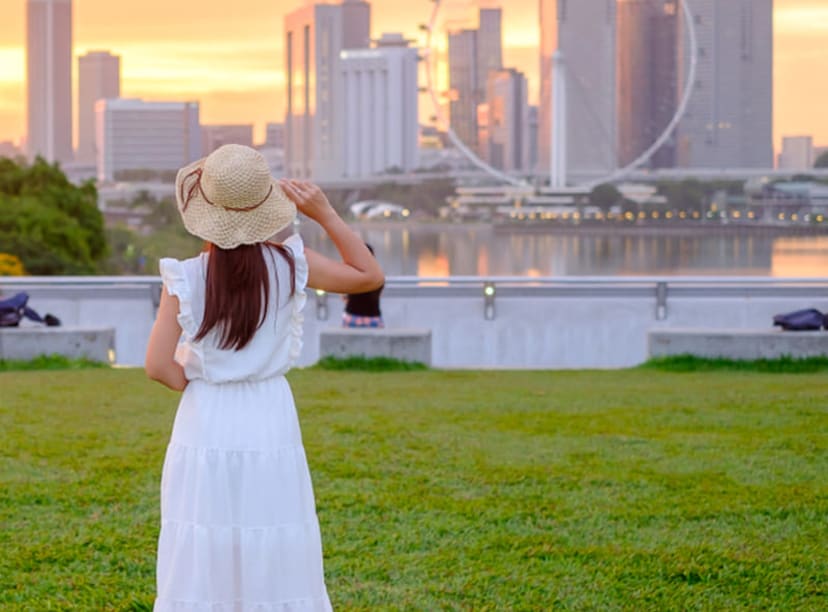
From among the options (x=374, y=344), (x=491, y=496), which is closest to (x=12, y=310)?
(x=374, y=344)

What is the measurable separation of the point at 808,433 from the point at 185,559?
450 centimetres

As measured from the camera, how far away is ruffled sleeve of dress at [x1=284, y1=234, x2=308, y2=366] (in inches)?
118

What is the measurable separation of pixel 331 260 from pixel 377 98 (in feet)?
300

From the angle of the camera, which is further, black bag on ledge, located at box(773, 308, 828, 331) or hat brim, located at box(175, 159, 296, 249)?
black bag on ledge, located at box(773, 308, 828, 331)

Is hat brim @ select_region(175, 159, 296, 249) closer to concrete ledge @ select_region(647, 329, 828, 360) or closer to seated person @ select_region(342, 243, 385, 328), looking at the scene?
concrete ledge @ select_region(647, 329, 828, 360)

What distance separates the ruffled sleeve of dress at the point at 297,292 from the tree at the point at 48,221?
3424 cm

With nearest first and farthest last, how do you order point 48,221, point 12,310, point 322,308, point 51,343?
point 51,343
point 12,310
point 322,308
point 48,221

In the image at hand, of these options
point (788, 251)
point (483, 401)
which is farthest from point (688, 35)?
point (483, 401)

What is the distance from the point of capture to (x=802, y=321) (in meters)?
10.2

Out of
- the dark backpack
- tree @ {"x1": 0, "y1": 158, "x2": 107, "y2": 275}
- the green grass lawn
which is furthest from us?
tree @ {"x1": 0, "y1": 158, "x2": 107, "y2": 275}

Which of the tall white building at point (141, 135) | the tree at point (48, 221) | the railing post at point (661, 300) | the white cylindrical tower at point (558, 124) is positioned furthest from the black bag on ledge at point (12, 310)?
the tall white building at point (141, 135)

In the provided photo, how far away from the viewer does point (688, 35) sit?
78.2 m

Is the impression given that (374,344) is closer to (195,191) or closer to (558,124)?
(195,191)

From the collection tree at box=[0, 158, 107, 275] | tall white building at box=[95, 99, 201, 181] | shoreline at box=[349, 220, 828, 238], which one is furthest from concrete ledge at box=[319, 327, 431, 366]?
tall white building at box=[95, 99, 201, 181]
